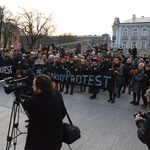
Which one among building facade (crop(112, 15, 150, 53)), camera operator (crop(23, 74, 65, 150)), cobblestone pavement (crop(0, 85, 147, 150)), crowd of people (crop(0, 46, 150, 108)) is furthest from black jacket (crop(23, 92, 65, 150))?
building facade (crop(112, 15, 150, 53))

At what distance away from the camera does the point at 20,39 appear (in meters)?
54.8

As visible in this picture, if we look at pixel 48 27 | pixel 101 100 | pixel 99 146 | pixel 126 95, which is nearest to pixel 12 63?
pixel 101 100

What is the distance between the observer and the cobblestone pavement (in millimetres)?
4961

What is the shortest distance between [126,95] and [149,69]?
263 centimetres

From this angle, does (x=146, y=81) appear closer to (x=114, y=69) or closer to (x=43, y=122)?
(x=114, y=69)

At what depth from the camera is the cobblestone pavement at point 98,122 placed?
→ 496 centimetres

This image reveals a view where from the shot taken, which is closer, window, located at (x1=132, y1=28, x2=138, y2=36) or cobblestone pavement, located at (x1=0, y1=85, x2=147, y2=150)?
cobblestone pavement, located at (x1=0, y1=85, x2=147, y2=150)

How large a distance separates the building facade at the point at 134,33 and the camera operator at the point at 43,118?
6062cm

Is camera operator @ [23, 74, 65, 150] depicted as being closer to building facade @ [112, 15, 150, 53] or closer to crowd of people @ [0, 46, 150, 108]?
crowd of people @ [0, 46, 150, 108]

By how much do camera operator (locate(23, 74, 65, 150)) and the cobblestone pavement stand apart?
1938 mm

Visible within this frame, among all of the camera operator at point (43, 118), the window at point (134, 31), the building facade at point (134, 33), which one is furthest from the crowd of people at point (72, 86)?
the window at point (134, 31)

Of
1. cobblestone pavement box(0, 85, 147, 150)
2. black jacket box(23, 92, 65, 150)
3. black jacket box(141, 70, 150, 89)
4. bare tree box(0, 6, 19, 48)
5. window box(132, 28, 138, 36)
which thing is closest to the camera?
black jacket box(23, 92, 65, 150)

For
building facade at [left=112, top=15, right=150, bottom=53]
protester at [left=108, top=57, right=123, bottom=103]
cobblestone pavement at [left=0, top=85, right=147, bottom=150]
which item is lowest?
cobblestone pavement at [left=0, top=85, right=147, bottom=150]

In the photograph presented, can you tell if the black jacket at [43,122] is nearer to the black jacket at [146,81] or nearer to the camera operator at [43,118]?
the camera operator at [43,118]
